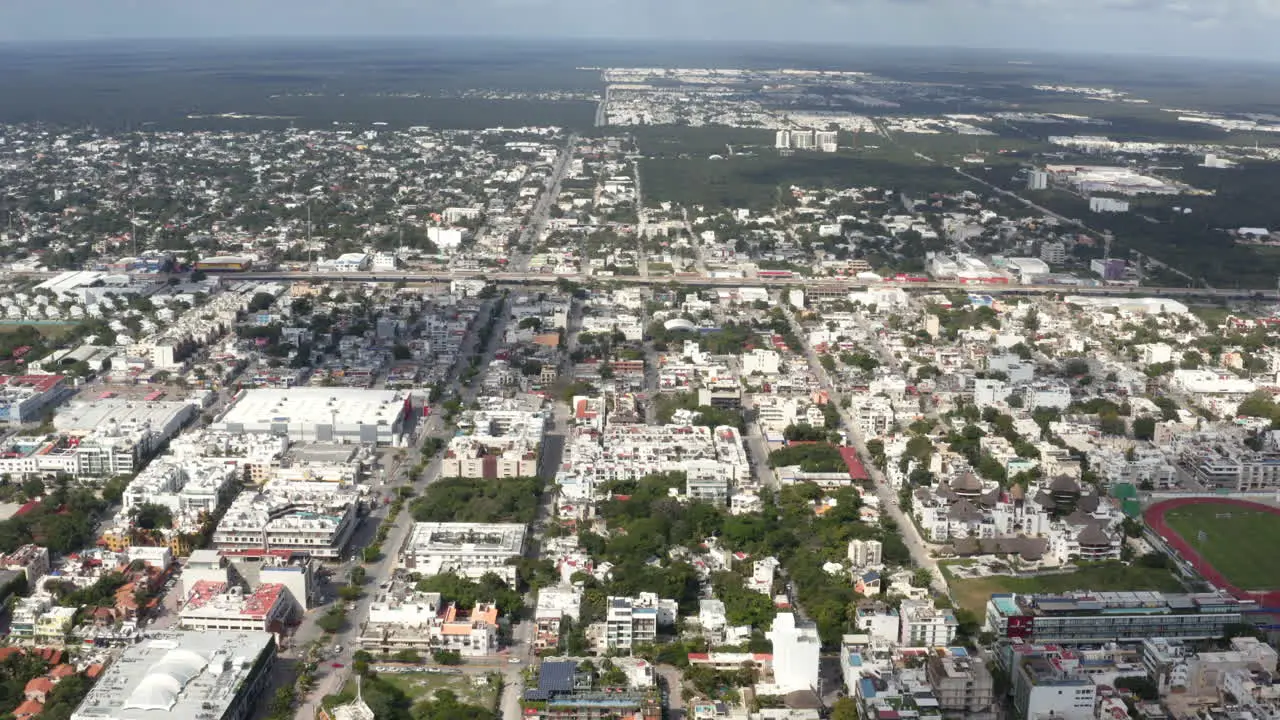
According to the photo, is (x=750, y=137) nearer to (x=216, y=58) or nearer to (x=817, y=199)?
(x=817, y=199)

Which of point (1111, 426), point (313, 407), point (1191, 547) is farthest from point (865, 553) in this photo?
point (313, 407)

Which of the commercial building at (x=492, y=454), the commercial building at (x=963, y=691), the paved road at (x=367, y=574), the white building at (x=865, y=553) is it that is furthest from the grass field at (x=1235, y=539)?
the paved road at (x=367, y=574)

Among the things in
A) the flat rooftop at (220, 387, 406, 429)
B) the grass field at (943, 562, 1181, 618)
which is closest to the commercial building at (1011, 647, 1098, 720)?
the grass field at (943, 562, 1181, 618)

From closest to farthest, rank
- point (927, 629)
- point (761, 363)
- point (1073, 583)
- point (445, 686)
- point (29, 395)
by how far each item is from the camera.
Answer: point (445, 686), point (927, 629), point (1073, 583), point (29, 395), point (761, 363)

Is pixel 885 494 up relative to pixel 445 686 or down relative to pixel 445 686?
up

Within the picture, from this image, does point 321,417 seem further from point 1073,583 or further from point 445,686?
point 1073,583

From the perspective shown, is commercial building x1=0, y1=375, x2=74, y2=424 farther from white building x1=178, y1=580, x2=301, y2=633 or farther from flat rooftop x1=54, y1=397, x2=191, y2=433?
white building x1=178, y1=580, x2=301, y2=633

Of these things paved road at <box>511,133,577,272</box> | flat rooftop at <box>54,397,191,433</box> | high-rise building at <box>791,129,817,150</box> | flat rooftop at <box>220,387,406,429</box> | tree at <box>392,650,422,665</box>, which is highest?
high-rise building at <box>791,129,817,150</box>
